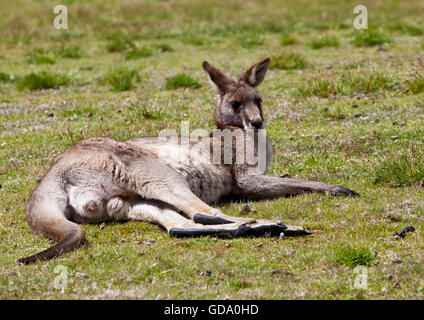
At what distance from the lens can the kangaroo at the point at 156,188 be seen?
5.91 meters

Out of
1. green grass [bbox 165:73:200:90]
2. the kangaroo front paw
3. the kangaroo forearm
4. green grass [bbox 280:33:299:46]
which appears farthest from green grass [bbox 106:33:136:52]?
the kangaroo front paw

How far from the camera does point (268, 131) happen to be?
9.76 meters

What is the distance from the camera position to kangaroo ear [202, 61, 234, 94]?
8.27 meters

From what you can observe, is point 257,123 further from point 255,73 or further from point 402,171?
point 402,171

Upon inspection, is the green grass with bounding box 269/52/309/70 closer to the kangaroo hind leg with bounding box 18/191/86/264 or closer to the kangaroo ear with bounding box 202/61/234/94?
the kangaroo ear with bounding box 202/61/234/94

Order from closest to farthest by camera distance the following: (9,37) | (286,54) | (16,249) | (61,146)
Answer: (16,249) < (61,146) < (286,54) < (9,37)

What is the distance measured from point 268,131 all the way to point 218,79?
1761 millimetres

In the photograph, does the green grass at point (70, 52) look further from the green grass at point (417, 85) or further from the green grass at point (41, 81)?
the green grass at point (417, 85)

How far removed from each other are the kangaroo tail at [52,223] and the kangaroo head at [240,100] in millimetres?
2543

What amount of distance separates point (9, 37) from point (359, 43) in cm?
992

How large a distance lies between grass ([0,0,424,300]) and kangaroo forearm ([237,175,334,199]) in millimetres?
155

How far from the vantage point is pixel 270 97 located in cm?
1155
